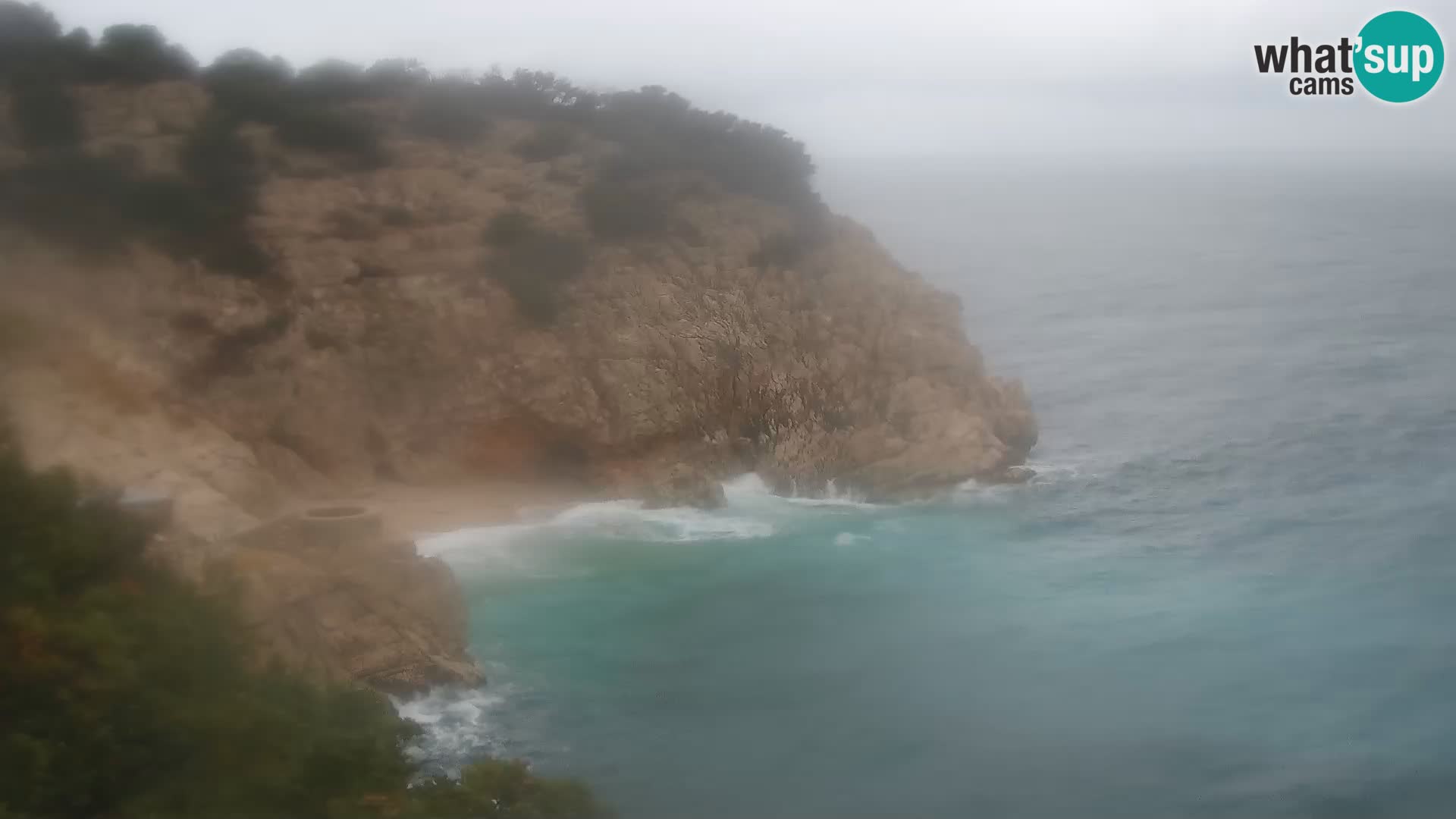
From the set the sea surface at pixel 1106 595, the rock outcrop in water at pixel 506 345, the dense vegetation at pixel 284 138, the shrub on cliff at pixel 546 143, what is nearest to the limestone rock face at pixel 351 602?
the sea surface at pixel 1106 595

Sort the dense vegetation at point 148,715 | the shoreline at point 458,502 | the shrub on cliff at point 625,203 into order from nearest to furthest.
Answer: the dense vegetation at point 148,715 < the shoreline at point 458,502 < the shrub on cliff at point 625,203

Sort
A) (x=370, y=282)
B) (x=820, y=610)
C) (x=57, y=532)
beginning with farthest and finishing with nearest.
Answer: (x=370, y=282) → (x=820, y=610) → (x=57, y=532)

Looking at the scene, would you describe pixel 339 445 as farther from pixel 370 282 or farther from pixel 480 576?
pixel 480 576

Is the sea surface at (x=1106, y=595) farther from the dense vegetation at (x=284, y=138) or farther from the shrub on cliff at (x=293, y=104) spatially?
the shrub on cliff at (x=293, y=104)

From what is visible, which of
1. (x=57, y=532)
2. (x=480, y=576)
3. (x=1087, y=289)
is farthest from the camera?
(x=1087, y=289)

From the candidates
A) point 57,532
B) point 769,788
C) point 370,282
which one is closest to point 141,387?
point 370,282

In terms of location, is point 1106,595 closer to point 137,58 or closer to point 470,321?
point 470,321

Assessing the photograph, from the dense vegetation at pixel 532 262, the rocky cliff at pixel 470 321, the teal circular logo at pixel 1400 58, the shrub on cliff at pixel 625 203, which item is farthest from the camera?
the shrub on cliff at pixel 625 203
